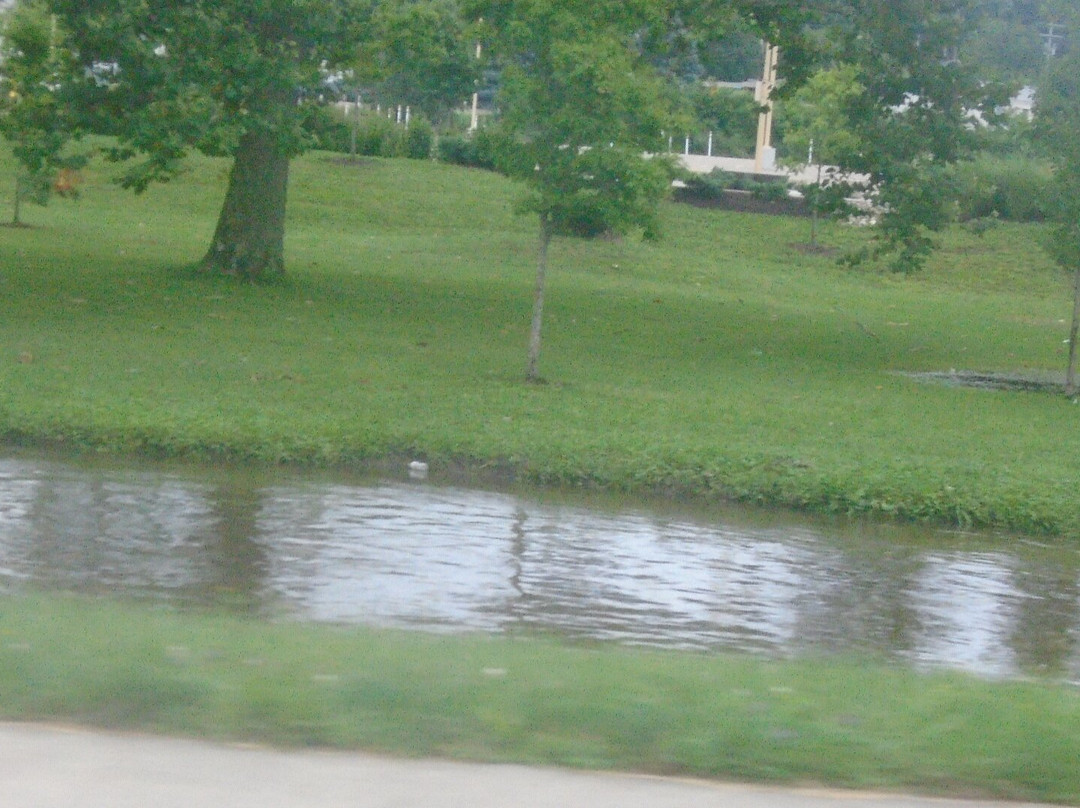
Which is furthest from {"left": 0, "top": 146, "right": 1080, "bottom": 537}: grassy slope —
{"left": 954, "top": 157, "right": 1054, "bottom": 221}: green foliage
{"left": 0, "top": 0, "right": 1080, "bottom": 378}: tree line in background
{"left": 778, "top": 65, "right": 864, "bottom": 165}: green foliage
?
{"left": 954, "top": 157, "right": 1054, "bottom": 221}: green foliage

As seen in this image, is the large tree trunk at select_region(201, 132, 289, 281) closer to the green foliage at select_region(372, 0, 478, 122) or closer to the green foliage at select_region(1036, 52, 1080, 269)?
the green foliage at select_region(372, 0, 478, 122)

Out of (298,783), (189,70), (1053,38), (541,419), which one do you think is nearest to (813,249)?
(1053,38)

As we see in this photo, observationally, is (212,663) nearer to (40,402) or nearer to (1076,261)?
(40,402)

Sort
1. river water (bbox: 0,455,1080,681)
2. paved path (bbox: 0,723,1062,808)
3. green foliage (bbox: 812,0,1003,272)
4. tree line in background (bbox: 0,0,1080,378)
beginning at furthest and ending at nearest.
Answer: green foliage (bbox: 812,0,1003,272) < tree line in background (bbox: 0,0,1080,378) < river water (bbox: 0,455,1080,681) < paved path (bbox: 0,723,1062,808)

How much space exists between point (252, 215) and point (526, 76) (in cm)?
978

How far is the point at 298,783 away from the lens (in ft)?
15.1

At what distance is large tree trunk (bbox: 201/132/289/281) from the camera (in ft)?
79.0

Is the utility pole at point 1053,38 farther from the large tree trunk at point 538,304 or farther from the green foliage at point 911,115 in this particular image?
the large tree trunk at point 538,304

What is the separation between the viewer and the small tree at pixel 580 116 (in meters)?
15.5

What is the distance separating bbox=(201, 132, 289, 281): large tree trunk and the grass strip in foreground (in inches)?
736

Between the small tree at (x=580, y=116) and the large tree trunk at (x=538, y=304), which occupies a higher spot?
the small tree at (x=580, y=116)

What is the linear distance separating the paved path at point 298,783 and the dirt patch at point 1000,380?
15941 millimetres

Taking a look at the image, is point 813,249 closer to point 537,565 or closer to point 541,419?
point 541,419

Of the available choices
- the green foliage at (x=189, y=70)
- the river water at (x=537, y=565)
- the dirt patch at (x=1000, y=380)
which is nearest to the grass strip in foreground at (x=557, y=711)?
the river water at (x=537, y=565)
